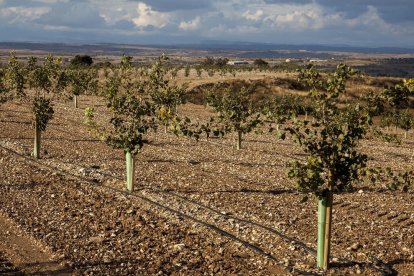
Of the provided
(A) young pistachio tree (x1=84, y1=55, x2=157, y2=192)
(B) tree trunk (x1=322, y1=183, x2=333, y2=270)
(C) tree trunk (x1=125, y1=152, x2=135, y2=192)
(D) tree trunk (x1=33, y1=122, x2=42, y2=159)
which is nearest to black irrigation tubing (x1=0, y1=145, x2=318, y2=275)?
(C) tree trunk (x1=125, y1=152, x2=135, y2=192)

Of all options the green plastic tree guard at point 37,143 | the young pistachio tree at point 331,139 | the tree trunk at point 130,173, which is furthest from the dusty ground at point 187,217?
the young pistachio tree at point 331,139


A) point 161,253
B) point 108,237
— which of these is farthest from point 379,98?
point 108,237

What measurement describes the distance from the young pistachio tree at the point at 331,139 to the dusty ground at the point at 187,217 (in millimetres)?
2507

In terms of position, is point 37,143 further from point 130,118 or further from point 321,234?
point 321,234

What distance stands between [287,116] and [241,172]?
14213 millimetres

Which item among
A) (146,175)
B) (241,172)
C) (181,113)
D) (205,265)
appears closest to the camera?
(205,265)

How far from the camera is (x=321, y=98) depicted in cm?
1390

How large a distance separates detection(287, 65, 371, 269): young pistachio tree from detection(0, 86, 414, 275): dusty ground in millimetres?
2507

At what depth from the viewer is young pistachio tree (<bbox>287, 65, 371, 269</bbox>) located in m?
13.7

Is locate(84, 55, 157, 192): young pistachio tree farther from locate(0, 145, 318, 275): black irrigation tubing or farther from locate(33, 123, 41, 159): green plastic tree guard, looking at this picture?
locate(33, 123, 41, 159): green plastic tree guard

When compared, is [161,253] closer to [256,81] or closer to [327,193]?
[327,193]

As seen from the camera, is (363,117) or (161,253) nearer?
(363,117)

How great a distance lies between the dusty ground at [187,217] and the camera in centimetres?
Result: 1506

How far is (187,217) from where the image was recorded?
19.0 meters
